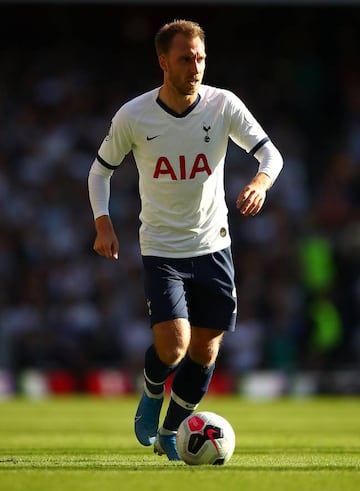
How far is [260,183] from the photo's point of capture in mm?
7074

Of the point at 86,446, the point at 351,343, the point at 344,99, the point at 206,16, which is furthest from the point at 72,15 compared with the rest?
the point at 86,446

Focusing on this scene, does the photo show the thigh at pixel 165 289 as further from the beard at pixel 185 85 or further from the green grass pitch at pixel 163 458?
the beard at pixel 185 85

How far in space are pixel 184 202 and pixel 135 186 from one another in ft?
41.2

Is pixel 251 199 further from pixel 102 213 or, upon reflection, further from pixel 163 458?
pixel 163 458

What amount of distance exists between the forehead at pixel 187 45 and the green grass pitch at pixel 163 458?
94.3 inches

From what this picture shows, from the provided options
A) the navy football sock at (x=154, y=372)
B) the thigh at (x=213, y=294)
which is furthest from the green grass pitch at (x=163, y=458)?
the thigh at (x=213, y=294)

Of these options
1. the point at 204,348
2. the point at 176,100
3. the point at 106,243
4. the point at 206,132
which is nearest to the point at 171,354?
the point at 204,348

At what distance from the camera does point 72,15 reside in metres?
22.6

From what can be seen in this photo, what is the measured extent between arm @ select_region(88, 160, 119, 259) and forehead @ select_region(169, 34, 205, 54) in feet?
3.08

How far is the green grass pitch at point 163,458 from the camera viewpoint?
6004mm

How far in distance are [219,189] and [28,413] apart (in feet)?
22.7

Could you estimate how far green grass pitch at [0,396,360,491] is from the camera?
19.7 feet

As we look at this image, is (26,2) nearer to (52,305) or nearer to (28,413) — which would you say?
(52,305)

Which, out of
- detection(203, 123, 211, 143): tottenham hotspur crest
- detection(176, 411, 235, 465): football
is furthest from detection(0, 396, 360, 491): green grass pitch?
detection(203, 123, 211, 143): tottenham hotspur crest
